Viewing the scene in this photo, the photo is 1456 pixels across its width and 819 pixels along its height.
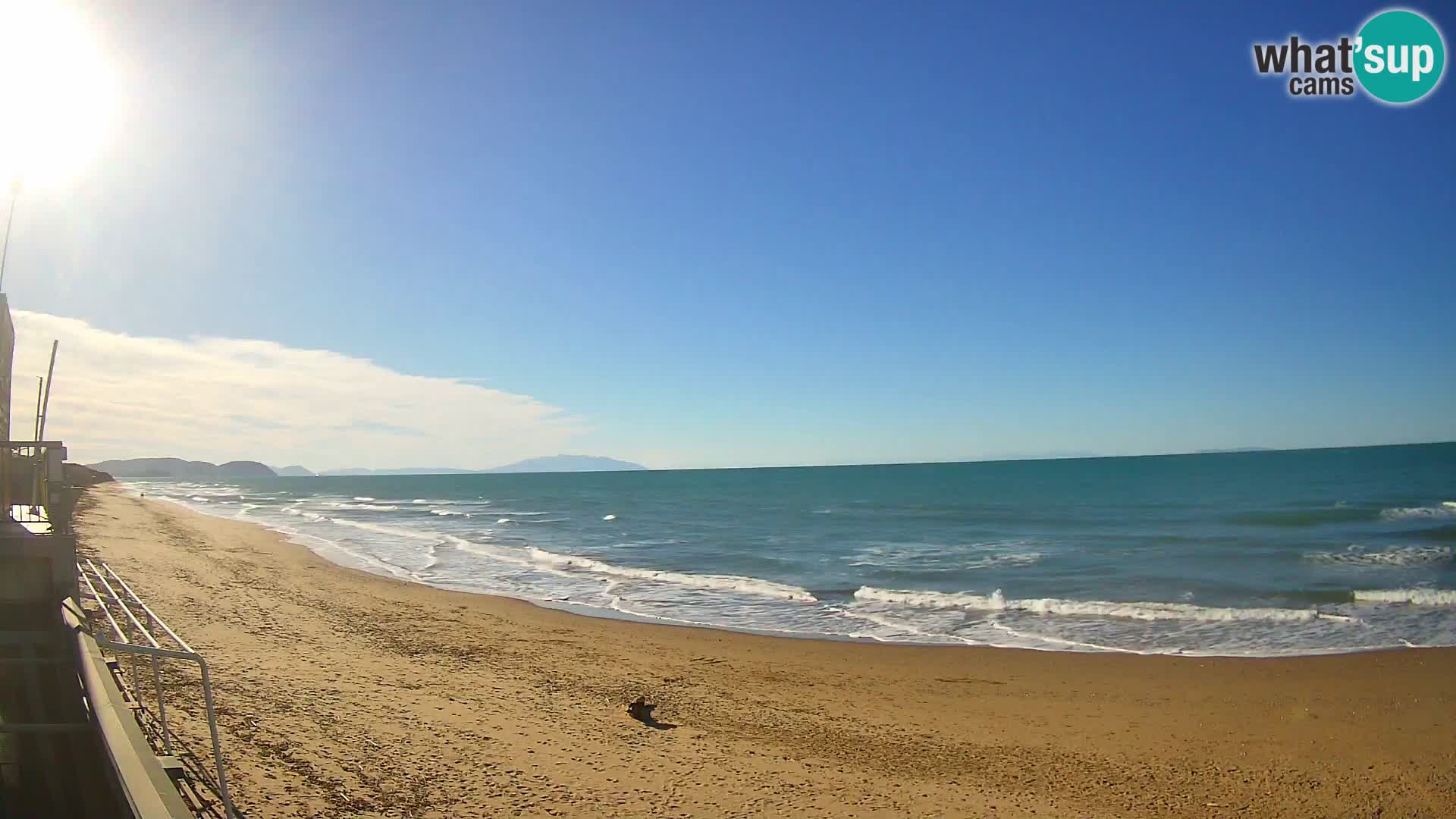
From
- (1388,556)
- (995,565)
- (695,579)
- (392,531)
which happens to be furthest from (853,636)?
(392,531)

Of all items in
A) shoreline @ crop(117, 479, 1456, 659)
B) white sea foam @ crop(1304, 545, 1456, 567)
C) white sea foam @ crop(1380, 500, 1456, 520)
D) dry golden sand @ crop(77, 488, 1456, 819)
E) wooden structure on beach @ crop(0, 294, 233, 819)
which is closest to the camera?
wooden structure on beach @ crop(0, 294, 233, 819)

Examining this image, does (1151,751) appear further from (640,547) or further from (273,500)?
(273,500)

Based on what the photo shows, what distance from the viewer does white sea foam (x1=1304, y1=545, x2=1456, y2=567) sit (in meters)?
23.1

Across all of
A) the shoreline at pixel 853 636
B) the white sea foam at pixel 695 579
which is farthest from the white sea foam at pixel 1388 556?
the white sea foam at pixel 695 579

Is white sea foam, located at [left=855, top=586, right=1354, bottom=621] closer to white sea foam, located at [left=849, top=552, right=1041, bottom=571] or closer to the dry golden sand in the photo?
the dry golden sand

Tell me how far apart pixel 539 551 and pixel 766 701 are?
21.1 meters

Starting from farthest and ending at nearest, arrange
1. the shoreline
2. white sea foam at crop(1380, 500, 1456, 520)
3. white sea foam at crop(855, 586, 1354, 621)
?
white sea foam at crop(1380, 500, 1456, 520) < white sea foam at crop(855, 586, 1354, 621) < the shoreline

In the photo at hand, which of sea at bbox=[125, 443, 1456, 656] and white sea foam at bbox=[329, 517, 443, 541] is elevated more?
sea at bbox=[125, 443, 1456, 656]

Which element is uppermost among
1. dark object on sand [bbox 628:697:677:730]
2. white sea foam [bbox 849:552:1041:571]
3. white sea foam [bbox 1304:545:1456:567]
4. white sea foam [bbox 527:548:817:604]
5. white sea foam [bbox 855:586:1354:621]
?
dark object on sand [bbox 628:697:677:730]

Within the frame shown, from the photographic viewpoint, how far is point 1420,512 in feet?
124

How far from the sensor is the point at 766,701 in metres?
10.4

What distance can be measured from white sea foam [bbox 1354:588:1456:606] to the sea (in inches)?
2.7

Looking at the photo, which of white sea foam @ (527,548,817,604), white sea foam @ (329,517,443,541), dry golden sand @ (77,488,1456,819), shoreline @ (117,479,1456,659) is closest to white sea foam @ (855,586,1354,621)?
shoreline @ (117,479,1456,659)

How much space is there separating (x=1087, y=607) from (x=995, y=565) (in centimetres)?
718
